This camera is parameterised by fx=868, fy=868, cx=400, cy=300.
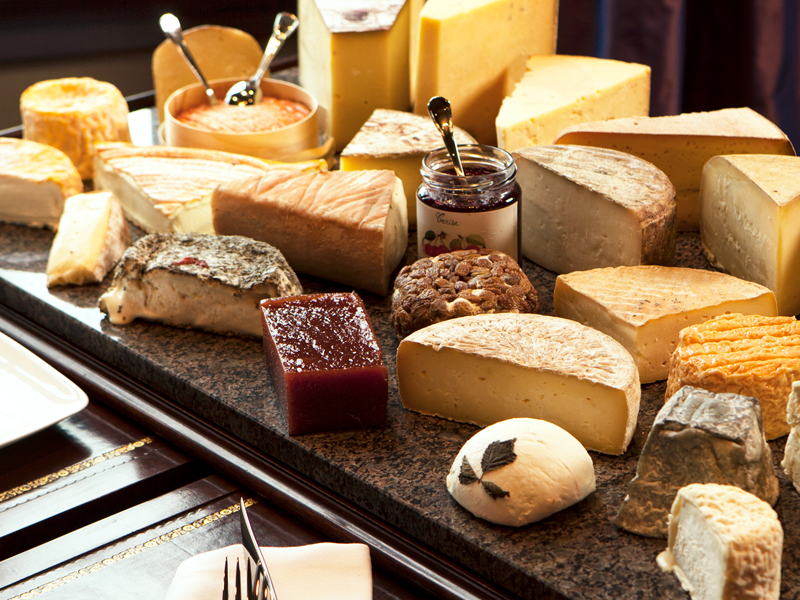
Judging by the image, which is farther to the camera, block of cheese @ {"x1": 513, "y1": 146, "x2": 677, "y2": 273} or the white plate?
block of cheese @ {"x1": 513, "y1": 146, "x2": 677, "y2": 273}

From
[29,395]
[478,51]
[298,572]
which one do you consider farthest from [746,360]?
[478,51]

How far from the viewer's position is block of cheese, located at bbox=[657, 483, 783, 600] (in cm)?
96

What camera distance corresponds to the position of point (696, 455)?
1103 mm

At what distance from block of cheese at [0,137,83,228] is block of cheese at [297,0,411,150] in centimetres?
73

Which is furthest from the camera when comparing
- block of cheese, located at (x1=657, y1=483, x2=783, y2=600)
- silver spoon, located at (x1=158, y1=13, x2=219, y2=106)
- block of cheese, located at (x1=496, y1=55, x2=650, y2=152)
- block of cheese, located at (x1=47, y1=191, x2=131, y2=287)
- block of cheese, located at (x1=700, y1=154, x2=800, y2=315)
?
silver spoon, located at (x1=158, y1=13, x2=219, y2=106)

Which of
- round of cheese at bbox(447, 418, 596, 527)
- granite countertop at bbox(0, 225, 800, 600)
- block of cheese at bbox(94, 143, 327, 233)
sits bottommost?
granite countertop at bbox(0, 225, 800, 600)

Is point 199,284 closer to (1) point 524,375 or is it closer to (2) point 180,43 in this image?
(1) point 524,375

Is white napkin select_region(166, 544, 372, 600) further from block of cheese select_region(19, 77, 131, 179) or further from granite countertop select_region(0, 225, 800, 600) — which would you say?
block of cheese select_region(19, 77, 131, 179)

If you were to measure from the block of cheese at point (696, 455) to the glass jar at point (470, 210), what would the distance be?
663 mm

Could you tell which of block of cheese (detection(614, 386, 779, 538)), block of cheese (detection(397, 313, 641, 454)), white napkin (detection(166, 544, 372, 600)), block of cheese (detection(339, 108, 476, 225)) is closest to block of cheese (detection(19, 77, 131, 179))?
block of cheese (detection(339, 108, 476, 225))

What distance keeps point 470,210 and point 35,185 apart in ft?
3.51

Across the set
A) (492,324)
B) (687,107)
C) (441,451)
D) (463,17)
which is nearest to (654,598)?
(441,451)

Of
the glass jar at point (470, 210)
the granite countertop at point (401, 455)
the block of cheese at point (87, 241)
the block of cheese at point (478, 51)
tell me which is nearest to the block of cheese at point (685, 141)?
the granite countertop at point (401, 455)

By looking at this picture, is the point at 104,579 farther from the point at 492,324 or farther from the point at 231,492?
the point at 492,324
